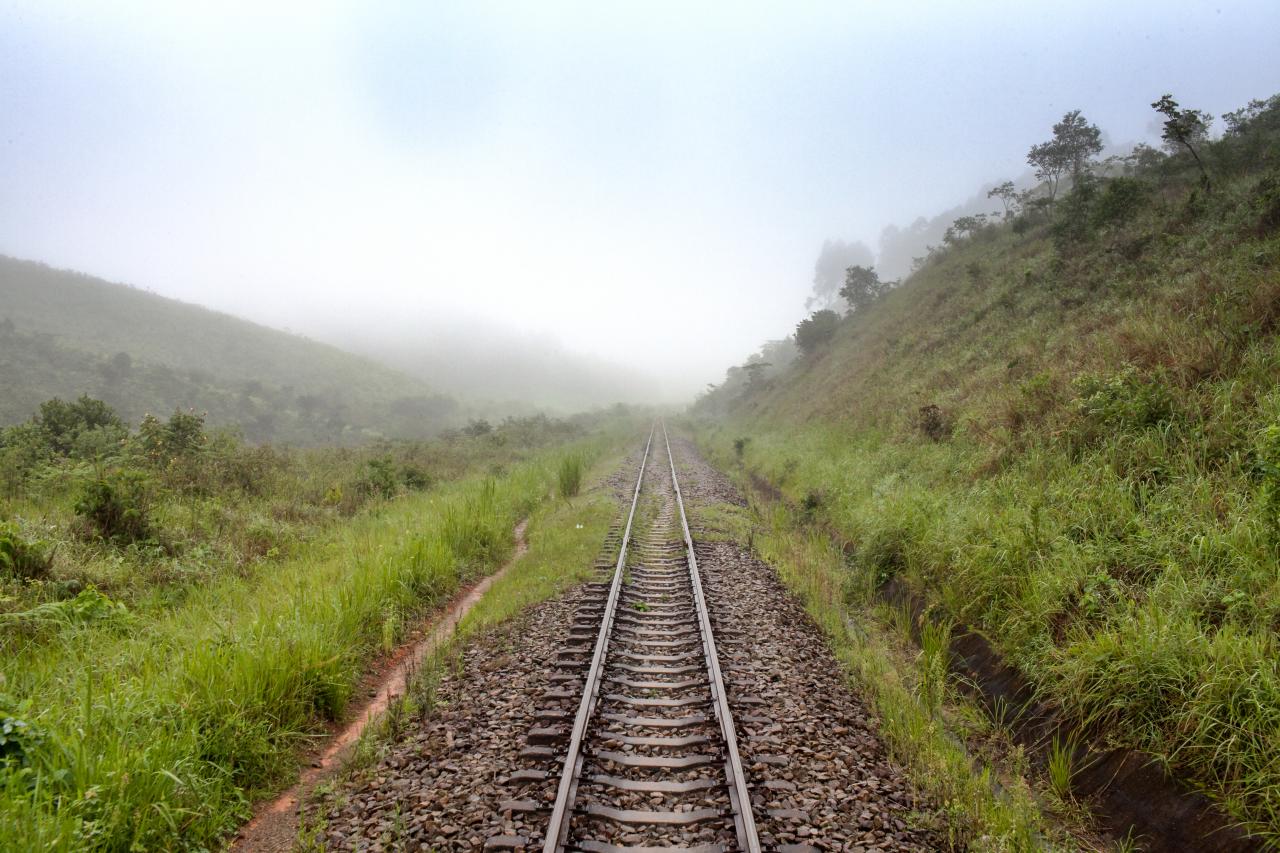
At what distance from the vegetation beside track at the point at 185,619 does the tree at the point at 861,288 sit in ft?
119

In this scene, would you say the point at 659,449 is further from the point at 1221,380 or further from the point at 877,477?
the point at 1221,380

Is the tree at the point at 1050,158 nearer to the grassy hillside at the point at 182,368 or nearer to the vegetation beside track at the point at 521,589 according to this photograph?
the vegetation beside track at the point at 521,589

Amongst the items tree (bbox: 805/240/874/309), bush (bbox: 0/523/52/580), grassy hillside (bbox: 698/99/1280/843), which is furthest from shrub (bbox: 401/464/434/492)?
tree (bbox: 805/240/874/309)

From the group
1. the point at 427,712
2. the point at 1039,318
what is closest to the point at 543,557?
the point at 427,712

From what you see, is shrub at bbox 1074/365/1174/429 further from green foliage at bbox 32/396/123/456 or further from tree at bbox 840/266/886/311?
tree at bbox 840/266/886/311

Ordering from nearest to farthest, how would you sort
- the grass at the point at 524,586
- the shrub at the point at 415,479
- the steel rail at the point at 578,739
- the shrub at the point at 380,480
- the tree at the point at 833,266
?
the steel rail at the point at 578,739 → the grass at the point at 524,586 → the shrub at the point at 380,480 → the shrub at the point at 415,479 → the tree at the point at 833,266

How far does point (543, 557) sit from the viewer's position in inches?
389

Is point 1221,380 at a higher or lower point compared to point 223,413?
Answer: higher

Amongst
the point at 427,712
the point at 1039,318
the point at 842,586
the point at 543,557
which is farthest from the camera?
the point at 1039,318

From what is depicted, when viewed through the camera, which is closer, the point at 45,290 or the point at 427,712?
the point at 427,712

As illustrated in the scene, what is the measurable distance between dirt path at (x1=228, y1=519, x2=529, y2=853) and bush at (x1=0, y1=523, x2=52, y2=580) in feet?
14.3

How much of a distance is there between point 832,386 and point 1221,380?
1976 centimetres

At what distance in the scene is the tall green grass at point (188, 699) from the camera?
3.16 meters

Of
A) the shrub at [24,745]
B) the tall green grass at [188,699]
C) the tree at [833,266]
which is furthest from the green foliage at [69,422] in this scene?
the tree at [833,266]
